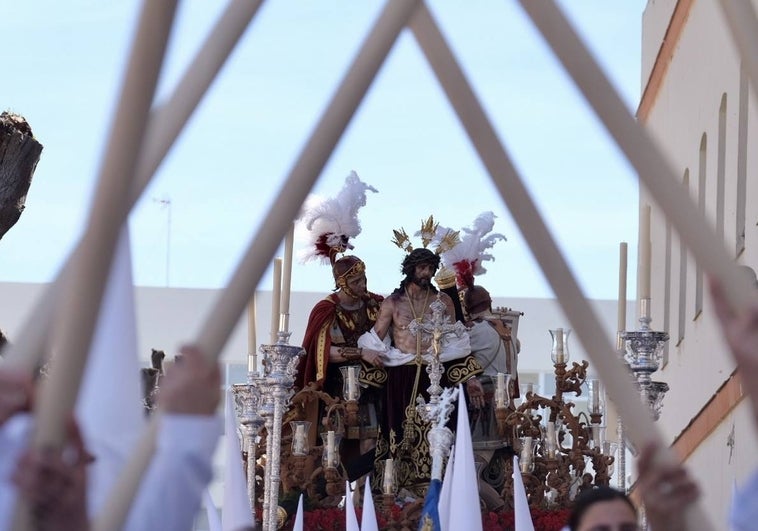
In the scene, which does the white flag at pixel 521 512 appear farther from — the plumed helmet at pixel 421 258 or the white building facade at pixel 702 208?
the plumed helmet at pixel 421 258

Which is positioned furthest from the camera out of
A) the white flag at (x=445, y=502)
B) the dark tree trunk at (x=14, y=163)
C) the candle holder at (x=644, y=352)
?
the white flag at (x=445, y=502)

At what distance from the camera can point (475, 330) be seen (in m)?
13.7

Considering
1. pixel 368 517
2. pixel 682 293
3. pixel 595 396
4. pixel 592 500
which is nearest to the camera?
pixel 592 500

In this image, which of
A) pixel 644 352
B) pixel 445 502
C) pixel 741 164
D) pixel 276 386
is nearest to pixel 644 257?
pixel 644 352

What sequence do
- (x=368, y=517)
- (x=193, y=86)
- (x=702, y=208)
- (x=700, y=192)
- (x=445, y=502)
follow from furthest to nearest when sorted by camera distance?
1. (x=700, y=192)
2. (x=702, y=208)
3. (x=445, y=502)
4. (x=368, y=517)
5. (x=193, y=86)

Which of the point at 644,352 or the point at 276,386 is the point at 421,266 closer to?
the point at 276,386

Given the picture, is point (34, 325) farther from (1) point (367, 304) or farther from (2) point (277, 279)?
(1) point (367, 304)

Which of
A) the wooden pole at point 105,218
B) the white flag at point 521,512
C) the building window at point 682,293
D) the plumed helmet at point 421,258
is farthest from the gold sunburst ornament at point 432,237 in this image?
the wooden pole at point 105,218

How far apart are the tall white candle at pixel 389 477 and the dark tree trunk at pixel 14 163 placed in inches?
158

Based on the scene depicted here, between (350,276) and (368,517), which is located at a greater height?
(350,276)

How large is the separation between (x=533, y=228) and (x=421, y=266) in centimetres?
937

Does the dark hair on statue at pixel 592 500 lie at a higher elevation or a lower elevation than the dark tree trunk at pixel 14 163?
lower

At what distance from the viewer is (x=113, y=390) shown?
453 cm

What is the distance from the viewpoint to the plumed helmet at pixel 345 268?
13750 millimetres
